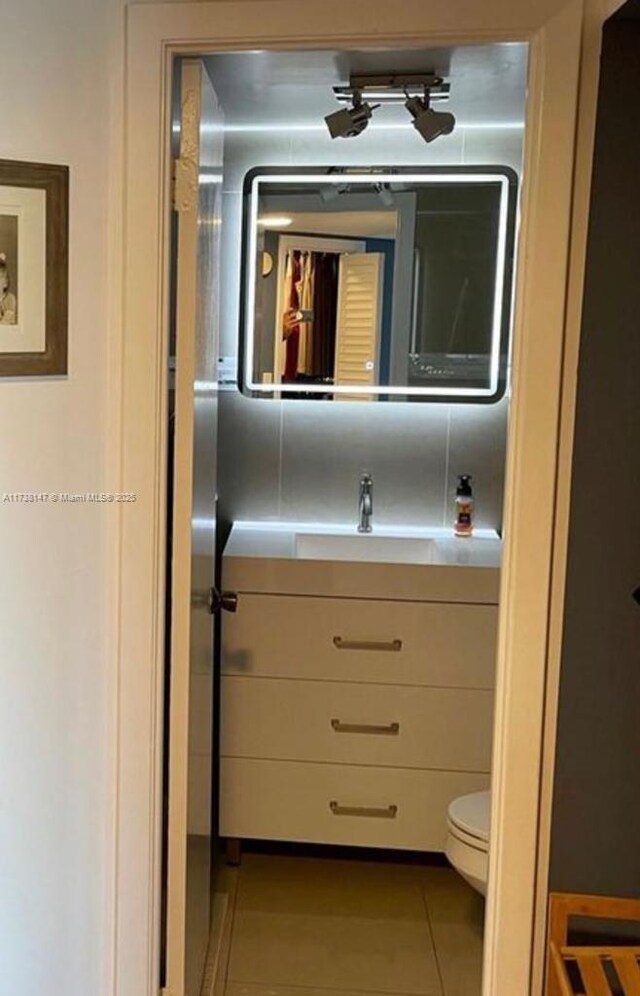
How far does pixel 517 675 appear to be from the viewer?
1.74 m

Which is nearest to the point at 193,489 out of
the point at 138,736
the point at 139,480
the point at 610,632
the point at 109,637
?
the point at 139,480

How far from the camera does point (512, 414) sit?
1706 mm

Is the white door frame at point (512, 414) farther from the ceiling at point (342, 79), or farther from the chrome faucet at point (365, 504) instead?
the chrome faucet at point (365, 504)

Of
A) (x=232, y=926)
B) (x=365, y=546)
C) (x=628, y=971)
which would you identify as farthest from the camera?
(x=365, y=546)

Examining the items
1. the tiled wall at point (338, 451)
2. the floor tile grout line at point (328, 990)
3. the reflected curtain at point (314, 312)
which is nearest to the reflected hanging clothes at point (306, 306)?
the reflected curtain at point (314, 312)

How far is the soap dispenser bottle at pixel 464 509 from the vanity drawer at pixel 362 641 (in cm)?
43

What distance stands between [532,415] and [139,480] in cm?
74

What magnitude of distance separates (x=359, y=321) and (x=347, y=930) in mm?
1781

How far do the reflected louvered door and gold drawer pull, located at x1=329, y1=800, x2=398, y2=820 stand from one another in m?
1.24

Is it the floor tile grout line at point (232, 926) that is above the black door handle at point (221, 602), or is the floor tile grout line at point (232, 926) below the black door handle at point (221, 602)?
below

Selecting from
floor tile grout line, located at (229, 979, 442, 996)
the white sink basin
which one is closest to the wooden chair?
floor tile grout line, located at (229, 979, 442, 996)

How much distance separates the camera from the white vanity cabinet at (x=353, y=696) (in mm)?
2562

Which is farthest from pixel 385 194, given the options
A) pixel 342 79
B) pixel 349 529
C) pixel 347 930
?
pixel 347 930

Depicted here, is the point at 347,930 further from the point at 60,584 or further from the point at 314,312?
the point at 314,312
